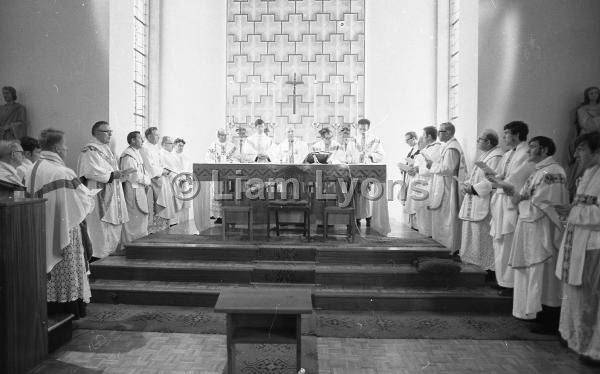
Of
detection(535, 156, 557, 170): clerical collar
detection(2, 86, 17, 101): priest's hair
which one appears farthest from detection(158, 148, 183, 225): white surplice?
detection(535, 156, 557, 170): clerical collar

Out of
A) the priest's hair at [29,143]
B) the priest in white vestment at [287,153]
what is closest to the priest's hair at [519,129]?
the priest in white vestment at [287,153]

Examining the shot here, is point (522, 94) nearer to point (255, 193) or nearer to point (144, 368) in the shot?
point (255, 193)

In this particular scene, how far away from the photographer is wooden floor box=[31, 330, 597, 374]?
4.11 meters

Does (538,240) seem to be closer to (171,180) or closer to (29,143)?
(29,143)

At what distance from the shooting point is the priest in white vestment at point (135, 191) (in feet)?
25.2

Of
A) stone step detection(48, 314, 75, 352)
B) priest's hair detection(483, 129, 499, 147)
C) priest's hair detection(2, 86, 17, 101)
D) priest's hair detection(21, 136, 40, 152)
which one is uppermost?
priest's hair detection(2, 86, 17, 101)

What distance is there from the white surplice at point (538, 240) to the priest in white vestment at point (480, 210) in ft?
3.94

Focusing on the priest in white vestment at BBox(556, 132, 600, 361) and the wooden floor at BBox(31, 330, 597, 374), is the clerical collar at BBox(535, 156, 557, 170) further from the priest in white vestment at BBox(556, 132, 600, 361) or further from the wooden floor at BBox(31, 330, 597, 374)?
the wooden floor at BBox(31, 330, 597, 374)

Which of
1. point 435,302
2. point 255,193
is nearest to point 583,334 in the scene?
point 435,302

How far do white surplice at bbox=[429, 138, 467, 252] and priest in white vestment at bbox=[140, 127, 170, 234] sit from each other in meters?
4.50

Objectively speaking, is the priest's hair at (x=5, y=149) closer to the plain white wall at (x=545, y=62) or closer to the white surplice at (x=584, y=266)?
the white surplice at (x=584, y=266)

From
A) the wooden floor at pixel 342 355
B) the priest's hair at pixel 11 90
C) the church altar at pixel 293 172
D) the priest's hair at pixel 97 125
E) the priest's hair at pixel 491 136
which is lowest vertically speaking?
the wooden floor at pixel 342 355

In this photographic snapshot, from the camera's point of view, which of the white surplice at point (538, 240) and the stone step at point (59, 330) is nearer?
the stone step at point (59, 330)

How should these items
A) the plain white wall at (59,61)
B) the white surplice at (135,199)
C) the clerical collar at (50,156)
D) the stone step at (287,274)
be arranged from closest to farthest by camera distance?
the clerical collar at (50,156), the stone step at (287,274), the plain white wall at (59,61), the white surplice at (135,199)
